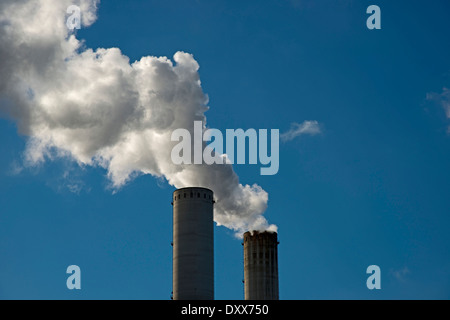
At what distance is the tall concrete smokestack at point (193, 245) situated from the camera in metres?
78.6

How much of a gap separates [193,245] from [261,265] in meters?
14.4

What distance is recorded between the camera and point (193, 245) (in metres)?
79.2

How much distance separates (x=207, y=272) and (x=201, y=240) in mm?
3159

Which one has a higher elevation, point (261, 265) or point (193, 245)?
point (261, 265)

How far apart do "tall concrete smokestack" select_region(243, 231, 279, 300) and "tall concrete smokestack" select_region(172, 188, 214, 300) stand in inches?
461

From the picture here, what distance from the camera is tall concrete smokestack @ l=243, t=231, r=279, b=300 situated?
90.3 metres

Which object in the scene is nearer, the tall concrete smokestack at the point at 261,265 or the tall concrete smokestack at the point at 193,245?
the tall concrete smokestack at the point at 193,245

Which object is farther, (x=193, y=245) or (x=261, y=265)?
(x=261, y=265)

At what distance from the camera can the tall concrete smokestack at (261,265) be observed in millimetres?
90312

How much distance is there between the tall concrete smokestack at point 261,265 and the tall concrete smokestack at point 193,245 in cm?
1171
